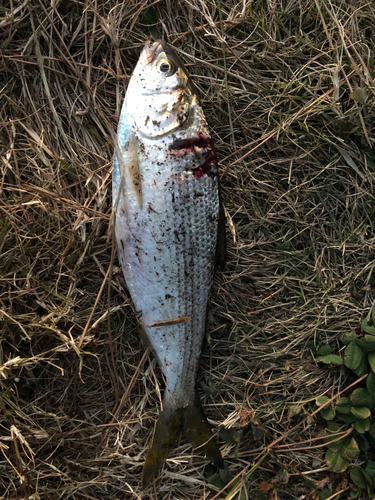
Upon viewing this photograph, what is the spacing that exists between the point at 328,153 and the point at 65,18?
2.13 metres

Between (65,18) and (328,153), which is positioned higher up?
(65,18)

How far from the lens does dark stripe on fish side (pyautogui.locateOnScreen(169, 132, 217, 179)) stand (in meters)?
1.81

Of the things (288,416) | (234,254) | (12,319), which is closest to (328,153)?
(234,254)

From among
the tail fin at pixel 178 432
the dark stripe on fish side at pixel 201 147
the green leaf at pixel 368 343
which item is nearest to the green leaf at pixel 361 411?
the green leaf at pixel 368 343

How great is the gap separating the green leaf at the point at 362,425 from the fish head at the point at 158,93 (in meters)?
2.41

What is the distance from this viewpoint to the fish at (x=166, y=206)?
1.80m

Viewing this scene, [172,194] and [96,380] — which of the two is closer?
[172,194]

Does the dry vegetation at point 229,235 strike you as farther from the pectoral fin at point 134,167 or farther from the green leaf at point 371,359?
the pectoral fin at point 134,167

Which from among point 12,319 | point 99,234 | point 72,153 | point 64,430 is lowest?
point 64,430

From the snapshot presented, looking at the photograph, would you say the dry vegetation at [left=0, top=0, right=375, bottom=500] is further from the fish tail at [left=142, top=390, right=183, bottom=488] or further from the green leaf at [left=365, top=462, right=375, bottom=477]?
the green leaf at [left=365, top=462, right=375, bottom=477]

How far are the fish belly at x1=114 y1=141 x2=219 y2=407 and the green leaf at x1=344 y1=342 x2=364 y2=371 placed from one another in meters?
1.12

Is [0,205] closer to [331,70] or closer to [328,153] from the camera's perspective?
[328,153]

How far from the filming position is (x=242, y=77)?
227cm

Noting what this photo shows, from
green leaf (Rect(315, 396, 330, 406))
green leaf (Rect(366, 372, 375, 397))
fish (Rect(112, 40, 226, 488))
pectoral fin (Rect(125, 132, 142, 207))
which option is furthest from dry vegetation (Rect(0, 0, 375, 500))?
pectoral fin (Rect(125, 132, 142, 207))
